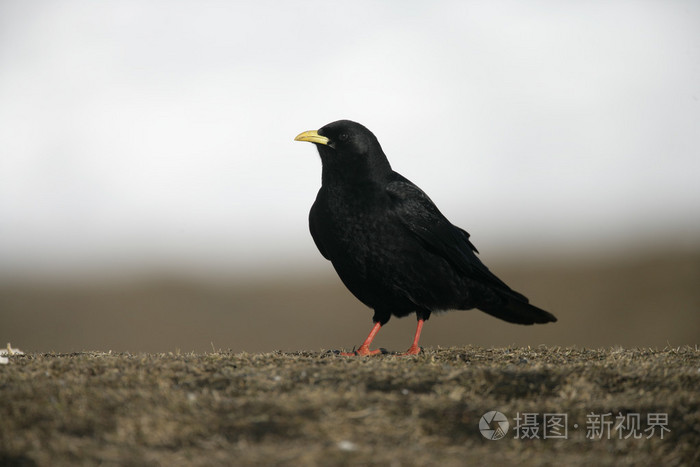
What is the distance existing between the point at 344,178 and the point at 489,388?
331 cm

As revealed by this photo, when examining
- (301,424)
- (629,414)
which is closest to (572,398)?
(629,414)

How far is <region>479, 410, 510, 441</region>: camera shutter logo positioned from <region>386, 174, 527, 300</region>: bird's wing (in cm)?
321

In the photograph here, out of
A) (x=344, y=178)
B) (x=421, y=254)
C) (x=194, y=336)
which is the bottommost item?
(x=194, y=336)

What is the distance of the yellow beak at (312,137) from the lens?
8.10 metres

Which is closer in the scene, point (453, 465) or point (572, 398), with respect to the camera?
point (453, 465)

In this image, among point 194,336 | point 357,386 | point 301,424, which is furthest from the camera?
point 194,336

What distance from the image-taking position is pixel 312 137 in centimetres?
815

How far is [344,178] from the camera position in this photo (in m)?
7.82

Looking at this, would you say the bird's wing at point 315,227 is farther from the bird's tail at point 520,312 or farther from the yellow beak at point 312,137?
the bird's tail at point 520,312

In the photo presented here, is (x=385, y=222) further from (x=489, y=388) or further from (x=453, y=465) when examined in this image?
(x=453, y=465)

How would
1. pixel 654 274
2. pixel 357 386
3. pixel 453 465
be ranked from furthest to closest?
pixel 654 274 → pixel 357 386 → pixel 453 465

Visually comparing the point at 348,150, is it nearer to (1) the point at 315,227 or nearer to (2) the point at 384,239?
(1) the point at 315,227

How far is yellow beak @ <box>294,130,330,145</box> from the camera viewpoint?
8102mm

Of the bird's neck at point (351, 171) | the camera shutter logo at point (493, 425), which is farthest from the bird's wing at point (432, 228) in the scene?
the camera shutter logo at point (493, 425)
